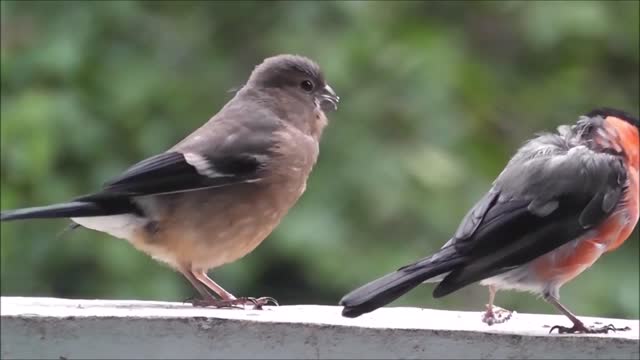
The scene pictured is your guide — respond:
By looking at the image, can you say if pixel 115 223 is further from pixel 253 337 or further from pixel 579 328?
pixel 579 328

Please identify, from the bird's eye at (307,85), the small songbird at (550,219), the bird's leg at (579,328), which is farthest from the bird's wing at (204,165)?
the bird's leg at (579,328)

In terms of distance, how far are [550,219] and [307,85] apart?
0.89m

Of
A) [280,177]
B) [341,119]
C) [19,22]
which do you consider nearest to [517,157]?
[280,177]

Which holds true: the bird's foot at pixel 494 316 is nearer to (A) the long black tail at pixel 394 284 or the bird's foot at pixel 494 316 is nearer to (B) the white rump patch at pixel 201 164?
(A) the long black tail at pixel 394 284

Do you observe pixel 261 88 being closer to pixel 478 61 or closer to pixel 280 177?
pixel 280 177

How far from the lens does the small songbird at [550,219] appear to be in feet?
8.38

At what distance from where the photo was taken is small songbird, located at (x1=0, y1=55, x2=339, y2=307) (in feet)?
9.16

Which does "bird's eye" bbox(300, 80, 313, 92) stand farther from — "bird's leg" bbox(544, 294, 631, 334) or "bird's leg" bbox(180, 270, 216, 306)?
"bird's leg" bbox(544, 294, 631, 334)

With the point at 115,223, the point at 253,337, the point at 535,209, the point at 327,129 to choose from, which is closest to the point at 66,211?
the point at 115,223

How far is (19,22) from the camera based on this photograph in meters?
4.36

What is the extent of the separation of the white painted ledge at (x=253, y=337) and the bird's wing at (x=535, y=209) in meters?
0.22

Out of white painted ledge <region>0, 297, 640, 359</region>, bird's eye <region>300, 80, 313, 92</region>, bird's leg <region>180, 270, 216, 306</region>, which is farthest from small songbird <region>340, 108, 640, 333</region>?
bird's eye <region>300, 80, 313, 92</region>

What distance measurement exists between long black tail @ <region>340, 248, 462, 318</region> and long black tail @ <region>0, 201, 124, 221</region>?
70cm

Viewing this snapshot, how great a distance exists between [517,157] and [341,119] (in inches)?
61.6
